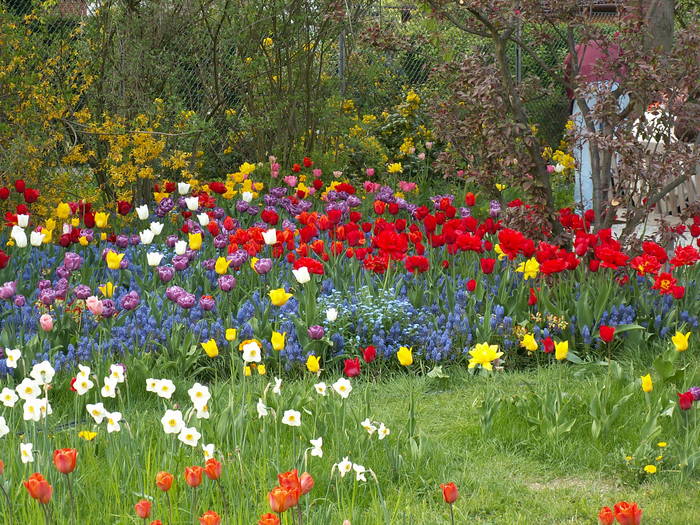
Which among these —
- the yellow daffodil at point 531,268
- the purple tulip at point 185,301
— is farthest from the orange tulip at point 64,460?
the yellow daffodil at point 531,268

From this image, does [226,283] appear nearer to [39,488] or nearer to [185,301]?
[185,301]

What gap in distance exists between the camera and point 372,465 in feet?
10.7

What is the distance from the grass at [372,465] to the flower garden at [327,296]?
0.5 inches

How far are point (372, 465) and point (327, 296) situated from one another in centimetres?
188

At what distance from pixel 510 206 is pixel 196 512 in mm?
3643

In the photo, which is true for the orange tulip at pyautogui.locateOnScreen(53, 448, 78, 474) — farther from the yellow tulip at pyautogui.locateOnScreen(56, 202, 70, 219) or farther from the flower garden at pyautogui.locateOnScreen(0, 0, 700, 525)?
the yellow tulip at pyautogui.locateOnScreen(56, 202, 70, 219)

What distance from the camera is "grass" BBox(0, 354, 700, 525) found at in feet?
9.19

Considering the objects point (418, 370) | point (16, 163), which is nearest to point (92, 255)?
point (16, 163)

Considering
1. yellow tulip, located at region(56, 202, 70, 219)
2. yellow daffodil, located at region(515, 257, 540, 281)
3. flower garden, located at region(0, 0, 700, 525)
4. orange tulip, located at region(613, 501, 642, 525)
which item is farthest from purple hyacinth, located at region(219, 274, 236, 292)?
orange tulip, located at region(613, 501, 642, 525)

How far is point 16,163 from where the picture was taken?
6352mm

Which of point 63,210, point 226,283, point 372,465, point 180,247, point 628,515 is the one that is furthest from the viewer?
point 63,210

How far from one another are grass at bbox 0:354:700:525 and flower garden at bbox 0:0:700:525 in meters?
0.01

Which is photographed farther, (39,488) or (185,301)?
(185,301)

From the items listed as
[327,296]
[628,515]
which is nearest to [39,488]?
[628,515]
